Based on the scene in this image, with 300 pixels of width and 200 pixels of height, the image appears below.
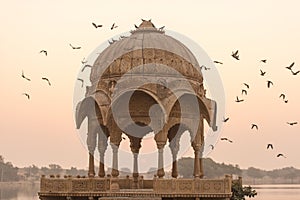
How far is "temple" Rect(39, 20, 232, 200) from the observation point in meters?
17.1

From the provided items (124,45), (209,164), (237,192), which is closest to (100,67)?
(124,45)

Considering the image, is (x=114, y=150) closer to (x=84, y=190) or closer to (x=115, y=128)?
(x=115, y=128)

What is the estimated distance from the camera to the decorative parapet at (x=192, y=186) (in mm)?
16406

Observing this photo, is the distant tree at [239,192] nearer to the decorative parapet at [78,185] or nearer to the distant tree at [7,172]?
the decorative parapet at [78,185]

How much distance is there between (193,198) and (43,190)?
4.86 meters

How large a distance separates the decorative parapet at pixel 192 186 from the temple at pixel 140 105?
3cm

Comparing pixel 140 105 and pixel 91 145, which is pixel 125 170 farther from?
pixel 140 105

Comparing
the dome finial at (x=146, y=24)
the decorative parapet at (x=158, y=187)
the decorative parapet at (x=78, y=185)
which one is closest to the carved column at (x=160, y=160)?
the decorative parapet at (x=158, y=187)

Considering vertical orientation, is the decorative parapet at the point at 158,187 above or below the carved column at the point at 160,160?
below

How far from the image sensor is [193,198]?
16.5 meters

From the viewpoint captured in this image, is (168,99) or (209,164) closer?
(168,99)

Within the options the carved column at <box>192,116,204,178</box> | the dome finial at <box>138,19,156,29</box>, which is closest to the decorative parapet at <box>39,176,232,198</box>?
the carved column at <box>192,116,204,178</box>

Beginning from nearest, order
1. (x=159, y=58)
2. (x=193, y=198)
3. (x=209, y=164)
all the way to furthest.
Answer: (x=193, y=198), (x=159, y=58), (x=209, y=164)

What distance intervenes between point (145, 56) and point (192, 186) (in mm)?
4662
